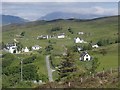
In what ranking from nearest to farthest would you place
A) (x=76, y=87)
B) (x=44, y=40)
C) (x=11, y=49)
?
(x=76, y=87) < (x=11, y=49) < (x=44, y=40)

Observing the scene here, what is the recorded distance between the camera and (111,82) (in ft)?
60.2

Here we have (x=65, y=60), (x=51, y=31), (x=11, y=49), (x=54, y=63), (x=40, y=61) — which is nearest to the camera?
(x=65, y=60)

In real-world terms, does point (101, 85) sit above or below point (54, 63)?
above

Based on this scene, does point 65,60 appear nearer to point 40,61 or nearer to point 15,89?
point 15,89

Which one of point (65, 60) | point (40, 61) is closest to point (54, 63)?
point (40, 61)

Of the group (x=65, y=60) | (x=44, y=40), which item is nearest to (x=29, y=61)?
(x=65, y=60)

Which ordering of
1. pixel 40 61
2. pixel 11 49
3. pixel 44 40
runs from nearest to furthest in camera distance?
pixel 40 61
pixel 11 49
pixel 44 40

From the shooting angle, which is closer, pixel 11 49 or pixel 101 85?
pixel 101 85

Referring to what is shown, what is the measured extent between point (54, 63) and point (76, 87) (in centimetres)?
5080

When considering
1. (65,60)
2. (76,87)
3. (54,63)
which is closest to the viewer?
(76,87)

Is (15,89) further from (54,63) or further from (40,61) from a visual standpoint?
(40,61)

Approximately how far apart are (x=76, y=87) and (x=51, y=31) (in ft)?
502

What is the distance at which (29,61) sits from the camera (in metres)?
72.6

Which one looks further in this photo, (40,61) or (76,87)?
(40,61)
